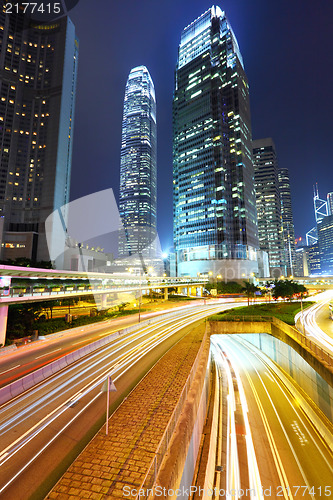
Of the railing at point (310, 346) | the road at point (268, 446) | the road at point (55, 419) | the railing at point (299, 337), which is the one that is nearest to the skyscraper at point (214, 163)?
the railing at point (299, 337)

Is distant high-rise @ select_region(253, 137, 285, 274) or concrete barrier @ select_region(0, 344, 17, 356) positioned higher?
distant high-rise @ select_region(253, 137, 285, 274)

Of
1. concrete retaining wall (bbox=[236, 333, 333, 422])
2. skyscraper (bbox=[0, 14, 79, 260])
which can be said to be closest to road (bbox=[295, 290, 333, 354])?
concrete retaining wall (bbox=[236, 333, 333, 422])

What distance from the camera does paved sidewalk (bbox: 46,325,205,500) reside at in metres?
7.23

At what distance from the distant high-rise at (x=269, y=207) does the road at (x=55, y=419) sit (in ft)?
586

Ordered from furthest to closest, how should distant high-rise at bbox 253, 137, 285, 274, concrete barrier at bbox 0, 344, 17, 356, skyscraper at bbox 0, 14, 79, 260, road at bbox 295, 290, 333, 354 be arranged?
distant high-rise at bbox 253, 137, 285, 274 < skyscraper at bbox 0, 14, 79, 260 < road at bbox 295, 290, 333, 354 < concrete barrier at bbox 0, 344, 17, 356

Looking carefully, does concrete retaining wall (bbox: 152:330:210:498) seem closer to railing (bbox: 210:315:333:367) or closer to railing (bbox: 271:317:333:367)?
railing (bbox: 271:317:333:367)

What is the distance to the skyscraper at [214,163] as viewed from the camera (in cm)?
11331

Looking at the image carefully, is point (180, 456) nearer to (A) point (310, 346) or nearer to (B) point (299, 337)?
(A) point (310, 346)

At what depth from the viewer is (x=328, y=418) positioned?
1684cm

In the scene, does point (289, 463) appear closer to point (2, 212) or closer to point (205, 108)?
point (2, 212)

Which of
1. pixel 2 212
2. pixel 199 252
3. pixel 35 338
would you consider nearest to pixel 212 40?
pixel 199 252

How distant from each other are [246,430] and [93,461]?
13.5 meters

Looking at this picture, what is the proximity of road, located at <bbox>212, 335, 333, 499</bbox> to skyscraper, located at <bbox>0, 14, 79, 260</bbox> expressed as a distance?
4070 inches

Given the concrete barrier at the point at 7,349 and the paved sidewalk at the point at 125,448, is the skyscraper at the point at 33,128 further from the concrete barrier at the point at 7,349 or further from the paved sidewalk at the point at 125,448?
the paved sidewalk at the point at 125,448
